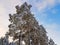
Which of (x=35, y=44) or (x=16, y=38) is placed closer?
(x=16, y=38)

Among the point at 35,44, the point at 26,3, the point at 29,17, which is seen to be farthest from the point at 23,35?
the point at 35,44

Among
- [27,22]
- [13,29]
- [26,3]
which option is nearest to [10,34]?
[13,29]

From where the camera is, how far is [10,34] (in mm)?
50531

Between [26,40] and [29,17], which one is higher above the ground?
[29,17]

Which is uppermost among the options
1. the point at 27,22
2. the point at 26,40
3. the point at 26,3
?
the point at 26,3

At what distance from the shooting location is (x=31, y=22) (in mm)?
51562

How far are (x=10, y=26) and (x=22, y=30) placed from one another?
10.5 feet

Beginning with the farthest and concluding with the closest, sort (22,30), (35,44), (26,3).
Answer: (35,44)
(26,3)
(22,30)

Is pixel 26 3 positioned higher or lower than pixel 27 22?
higher

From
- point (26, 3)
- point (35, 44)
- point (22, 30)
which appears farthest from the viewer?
point (35, 44)

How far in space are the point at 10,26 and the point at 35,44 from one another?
12.3 m

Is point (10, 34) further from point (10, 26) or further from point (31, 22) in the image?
point (31, 22)

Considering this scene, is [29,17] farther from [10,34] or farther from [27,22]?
[10,34]

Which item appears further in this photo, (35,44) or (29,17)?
(35,44)
